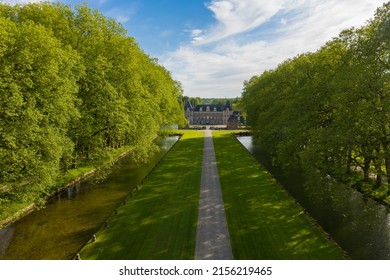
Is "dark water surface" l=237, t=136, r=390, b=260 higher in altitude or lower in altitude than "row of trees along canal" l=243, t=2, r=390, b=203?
lower

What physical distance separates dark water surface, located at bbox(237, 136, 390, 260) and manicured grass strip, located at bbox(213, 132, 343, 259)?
1.39 metres

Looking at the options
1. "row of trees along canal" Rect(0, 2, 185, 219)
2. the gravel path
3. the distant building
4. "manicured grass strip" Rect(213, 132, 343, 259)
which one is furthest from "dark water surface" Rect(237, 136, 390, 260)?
the distant building

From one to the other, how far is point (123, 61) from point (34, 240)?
24216 millimetres

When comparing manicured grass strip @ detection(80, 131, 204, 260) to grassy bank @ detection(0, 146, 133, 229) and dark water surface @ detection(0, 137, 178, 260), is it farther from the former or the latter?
grassy bank @ detection(0, 146, 133, 229)

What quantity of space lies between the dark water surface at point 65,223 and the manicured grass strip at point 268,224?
10.6 meters

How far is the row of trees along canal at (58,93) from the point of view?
22422 mm

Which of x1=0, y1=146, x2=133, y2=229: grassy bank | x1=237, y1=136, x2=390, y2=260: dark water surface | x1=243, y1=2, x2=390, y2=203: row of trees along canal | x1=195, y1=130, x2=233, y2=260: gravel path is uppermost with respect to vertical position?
x1=243, y1=2, x2=390, y2=203: row of trees along canal

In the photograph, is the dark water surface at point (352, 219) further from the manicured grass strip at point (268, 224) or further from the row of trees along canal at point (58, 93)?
the row of trees along canal at point (58, 93)

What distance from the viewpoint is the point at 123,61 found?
3903cm

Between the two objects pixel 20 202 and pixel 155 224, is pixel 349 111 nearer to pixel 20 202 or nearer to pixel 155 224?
pixel 155 224

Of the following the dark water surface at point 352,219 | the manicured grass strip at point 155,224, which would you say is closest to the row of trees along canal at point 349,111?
the dark water surface at point 352,219

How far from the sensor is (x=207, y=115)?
160m

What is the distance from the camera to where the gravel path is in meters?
18.3
